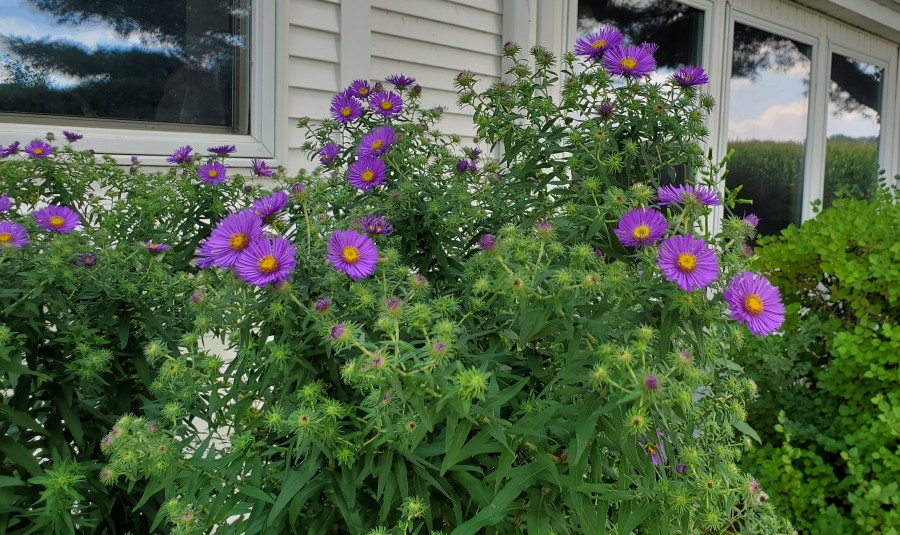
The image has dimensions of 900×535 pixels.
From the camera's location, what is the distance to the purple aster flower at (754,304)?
1018 mm

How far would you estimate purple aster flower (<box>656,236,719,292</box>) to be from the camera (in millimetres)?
976

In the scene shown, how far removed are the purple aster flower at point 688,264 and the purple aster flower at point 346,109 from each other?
2.72 ft

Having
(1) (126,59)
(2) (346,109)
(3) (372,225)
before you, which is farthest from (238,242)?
(1) (126,59)

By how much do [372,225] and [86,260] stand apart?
0.59m

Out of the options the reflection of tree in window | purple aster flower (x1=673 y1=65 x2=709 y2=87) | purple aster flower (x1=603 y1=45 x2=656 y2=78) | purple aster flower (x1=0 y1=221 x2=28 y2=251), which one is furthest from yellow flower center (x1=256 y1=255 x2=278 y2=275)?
the reflection of tree in window

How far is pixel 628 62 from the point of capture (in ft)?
4.72

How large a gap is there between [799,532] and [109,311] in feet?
8.66

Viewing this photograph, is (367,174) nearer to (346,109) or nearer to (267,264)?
(346,109)

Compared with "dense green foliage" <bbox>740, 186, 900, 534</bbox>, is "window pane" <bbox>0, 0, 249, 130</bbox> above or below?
above

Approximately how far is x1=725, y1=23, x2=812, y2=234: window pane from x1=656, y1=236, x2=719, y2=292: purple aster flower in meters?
4.24

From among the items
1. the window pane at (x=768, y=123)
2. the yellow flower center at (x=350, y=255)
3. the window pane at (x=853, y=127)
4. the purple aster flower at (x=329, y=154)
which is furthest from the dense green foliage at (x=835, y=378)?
the window pane at (x=853, y=127)

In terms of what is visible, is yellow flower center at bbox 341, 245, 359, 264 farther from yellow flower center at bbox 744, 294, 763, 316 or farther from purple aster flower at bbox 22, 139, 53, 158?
purple aster flower at bbox 22, 139, 53, 158

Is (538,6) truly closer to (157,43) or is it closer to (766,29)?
(157,43)

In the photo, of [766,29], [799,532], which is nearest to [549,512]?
[799,532]
